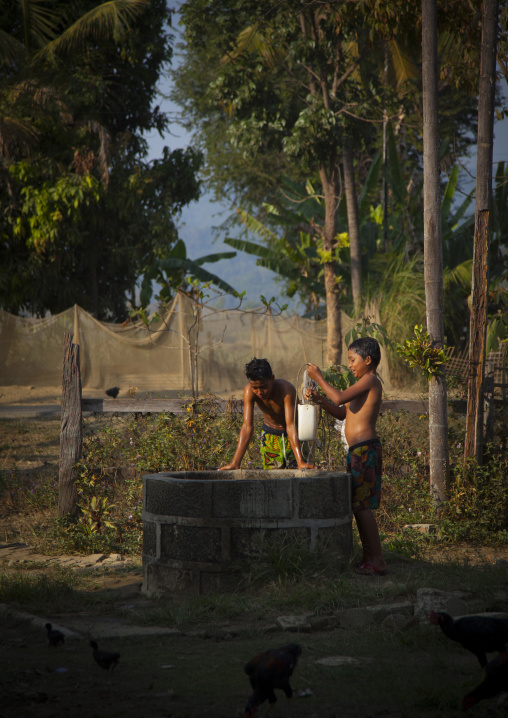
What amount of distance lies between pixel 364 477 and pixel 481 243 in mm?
3048

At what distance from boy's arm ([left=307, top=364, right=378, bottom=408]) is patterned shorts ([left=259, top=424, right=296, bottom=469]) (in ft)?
3.02

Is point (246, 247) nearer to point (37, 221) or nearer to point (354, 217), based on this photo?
point (354, 217)

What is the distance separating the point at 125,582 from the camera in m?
5.62

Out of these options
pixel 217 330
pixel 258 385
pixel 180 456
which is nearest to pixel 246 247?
pixel 217 330

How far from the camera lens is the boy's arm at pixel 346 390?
16.8ft

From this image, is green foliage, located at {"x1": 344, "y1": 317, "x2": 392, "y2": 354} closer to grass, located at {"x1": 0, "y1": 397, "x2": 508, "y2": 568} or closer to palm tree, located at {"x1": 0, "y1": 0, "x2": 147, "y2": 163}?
grass, located at {"x1": 0, "y1": 397, "x2": 508, "y2": 568}

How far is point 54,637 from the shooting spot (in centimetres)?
389

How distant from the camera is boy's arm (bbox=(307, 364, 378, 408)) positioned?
201 inches

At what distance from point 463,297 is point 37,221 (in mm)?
10960

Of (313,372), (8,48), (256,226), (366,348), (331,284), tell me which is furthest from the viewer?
(256,226)

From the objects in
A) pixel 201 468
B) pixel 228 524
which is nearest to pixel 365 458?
pixel 228 524

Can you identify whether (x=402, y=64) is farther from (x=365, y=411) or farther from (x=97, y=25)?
(x=365, y=411)

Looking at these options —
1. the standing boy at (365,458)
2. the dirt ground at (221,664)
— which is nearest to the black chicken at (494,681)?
the dirt ground at (221,664)

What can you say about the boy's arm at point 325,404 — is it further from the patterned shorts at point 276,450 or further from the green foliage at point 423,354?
the green foliage at point 423,354
